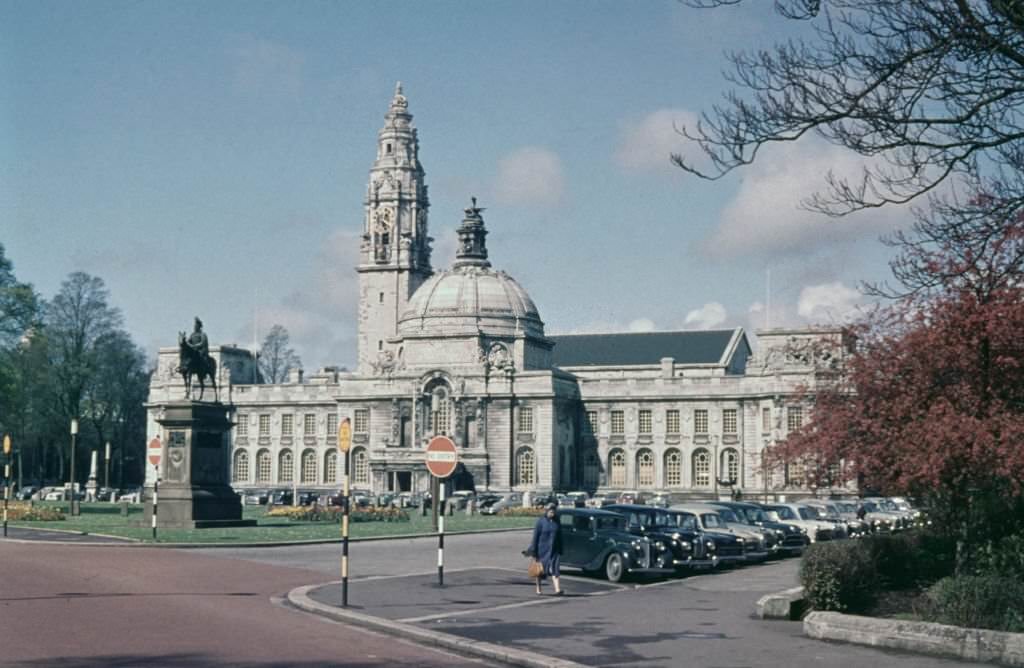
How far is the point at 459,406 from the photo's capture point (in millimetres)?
114312

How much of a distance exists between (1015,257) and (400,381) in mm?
99061

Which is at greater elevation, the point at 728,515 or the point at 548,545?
the point at 728,515

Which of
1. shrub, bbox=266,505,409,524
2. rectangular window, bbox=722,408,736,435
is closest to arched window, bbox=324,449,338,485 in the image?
rectangular window, bbox=722,408,736,435

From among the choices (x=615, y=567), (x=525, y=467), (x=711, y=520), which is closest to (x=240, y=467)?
(x=525, y=467)

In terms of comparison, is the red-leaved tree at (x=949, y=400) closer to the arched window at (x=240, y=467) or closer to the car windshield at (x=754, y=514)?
the car windshield at (x=754, y=514)

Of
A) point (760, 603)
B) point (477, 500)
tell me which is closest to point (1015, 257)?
point (760, 603)

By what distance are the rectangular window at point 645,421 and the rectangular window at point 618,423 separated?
1.43 m

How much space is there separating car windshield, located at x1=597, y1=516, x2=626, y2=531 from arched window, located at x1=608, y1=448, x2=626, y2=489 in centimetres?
8506

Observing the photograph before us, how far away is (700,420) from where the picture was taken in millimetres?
113938

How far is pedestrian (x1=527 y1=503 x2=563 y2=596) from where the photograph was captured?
2698cm

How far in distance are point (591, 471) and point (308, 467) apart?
27299 millimetres

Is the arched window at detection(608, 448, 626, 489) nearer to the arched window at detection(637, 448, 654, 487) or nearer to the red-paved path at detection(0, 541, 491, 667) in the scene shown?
the arched window at detection(637, 448, 654, 487)

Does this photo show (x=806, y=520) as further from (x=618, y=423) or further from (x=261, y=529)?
(x=618, y=423)

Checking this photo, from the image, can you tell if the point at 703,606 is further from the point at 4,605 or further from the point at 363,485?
the point at 363,485
